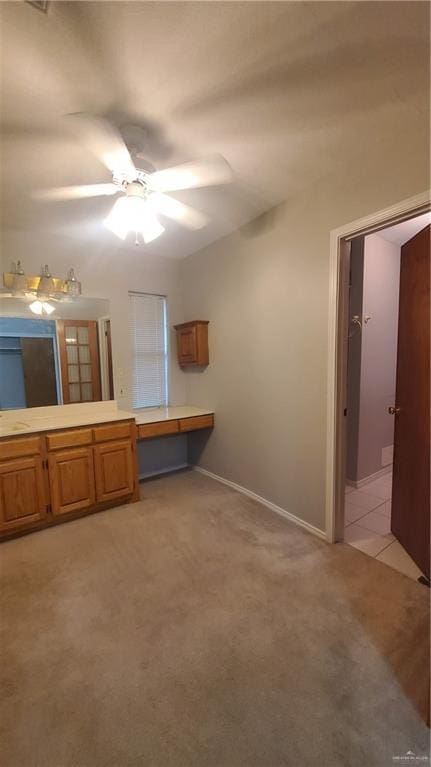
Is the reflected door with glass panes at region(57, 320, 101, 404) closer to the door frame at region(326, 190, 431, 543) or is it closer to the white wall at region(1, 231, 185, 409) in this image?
the white wall at region(1, 231, 185, 409)

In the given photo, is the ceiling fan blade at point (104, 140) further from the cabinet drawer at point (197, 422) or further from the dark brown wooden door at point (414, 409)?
the cabinet drawer at point (197, 422)

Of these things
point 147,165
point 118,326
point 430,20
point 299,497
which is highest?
point 430,20

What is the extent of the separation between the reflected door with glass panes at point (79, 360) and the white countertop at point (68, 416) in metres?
0.10

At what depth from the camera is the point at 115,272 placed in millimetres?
3299

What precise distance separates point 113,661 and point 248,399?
81.4 inches

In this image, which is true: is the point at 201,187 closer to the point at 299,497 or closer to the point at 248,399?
the point at 248,399

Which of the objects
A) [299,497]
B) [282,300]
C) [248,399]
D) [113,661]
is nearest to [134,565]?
[113,661]

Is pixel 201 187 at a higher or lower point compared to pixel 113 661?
higher

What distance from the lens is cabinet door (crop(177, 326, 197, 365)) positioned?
344 cm

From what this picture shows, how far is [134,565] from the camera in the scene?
2.04m

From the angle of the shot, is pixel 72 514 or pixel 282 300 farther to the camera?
pixel 72 514

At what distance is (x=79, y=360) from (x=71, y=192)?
4.96 ft

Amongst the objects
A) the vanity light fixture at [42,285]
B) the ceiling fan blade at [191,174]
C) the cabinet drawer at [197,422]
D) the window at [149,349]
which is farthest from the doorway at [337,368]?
the vanity light fixture at [42,285]

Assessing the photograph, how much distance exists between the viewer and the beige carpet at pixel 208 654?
1.09 m
